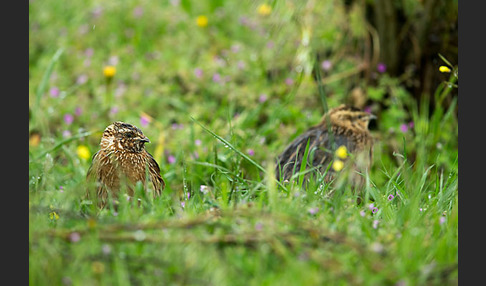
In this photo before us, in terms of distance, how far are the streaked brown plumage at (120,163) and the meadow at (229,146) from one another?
248 mm

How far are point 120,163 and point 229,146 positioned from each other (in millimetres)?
831

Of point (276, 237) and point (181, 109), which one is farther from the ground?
point (276, 237)

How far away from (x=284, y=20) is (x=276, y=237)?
386 cm

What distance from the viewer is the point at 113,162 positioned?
4.54 m

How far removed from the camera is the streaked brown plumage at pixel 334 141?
533cm

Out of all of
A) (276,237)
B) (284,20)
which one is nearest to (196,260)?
(276,237)

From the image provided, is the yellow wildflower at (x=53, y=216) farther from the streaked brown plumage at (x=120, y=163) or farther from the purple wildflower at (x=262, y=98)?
the purple wildflower at (x=262, y=98)

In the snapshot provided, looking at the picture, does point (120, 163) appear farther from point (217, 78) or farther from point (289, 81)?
point (289, 81)

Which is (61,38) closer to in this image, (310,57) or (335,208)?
(310,57)

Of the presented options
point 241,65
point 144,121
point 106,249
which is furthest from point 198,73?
point 106,249

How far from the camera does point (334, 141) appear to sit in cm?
566

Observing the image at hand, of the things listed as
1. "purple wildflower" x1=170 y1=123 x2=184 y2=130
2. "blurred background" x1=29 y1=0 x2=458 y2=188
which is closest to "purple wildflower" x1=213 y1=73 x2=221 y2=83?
"blurred background" x1=29 y1=0 x2=458 y2=188

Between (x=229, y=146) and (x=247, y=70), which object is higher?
(x=229, y=146)

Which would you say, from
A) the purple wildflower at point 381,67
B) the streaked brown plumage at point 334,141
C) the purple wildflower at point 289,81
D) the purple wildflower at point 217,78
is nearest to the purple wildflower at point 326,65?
the purple wildflower at point 289,81
